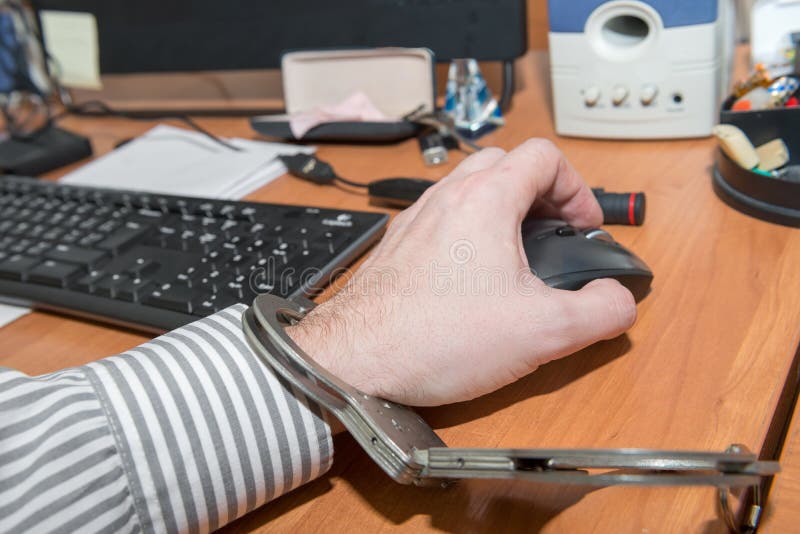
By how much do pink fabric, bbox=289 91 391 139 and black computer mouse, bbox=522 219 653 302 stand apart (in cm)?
40

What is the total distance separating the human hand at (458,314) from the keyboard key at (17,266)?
11.4 inches

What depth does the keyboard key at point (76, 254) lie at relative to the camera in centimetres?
59

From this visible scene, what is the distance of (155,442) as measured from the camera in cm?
38

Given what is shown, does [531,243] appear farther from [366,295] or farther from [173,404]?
[173,404]

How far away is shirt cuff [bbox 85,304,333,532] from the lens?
37 cm

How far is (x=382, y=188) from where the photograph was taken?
0.68 metres

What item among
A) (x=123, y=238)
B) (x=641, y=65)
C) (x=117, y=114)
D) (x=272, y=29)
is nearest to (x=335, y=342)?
(x=123, y=238)

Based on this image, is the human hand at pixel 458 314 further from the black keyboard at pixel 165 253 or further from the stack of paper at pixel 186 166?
the stack of paper at pixel 186 166

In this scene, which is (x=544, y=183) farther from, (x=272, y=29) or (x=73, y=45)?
(x=73, y=45)

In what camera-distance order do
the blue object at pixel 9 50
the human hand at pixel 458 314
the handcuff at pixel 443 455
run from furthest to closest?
the blue object at pixel 9 50, the human hand at pixel 458 314, the handcuff at pixel 443 455

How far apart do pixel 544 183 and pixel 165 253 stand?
0.31 metres

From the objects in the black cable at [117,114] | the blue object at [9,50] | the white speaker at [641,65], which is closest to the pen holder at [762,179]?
the white speaker at [641,65]

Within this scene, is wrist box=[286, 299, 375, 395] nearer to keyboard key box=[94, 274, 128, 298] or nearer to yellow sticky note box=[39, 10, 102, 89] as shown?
keyboard key box=[94, 274, 128, 298]

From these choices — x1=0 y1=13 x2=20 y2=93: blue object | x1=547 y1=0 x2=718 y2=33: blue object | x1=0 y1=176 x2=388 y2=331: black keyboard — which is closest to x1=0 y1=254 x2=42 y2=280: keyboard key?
x1=0 y1=176 x2=388 y2=331: black keyboard
